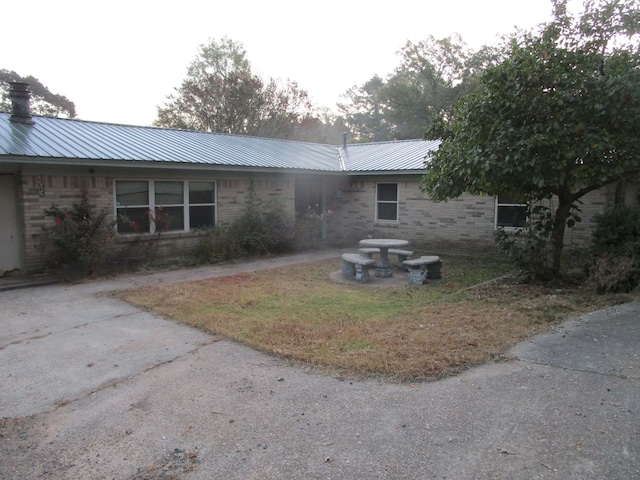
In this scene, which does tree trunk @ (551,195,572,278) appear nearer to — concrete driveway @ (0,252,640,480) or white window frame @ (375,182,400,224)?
concrete driveway @ (0,252,640,480)

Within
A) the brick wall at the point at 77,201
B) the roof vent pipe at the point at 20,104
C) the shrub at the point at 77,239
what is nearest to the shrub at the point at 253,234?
the brick wall at the point at 77,201

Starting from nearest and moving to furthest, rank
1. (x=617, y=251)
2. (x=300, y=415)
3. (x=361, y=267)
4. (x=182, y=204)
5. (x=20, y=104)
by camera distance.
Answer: (x=300, y=415) < (x=617, y=251) < (x=361, y=267) < (x=20, y=104) < (x=182, y=204)

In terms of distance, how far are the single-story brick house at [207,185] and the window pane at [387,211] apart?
33mm

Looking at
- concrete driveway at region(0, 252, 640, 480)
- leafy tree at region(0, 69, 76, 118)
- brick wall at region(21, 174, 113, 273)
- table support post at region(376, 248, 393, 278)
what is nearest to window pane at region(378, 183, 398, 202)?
table support post at region(376, 248, 393, 278)

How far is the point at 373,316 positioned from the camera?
6957mm

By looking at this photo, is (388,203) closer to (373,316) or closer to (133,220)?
(133,220)

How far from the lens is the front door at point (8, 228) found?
973 centimetres

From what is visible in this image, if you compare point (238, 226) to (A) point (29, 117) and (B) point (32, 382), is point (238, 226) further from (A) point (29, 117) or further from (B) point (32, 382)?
(B) point (32, 382)

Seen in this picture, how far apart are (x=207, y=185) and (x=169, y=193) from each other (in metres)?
1.17

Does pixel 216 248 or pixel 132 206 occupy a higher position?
pixel 132 206

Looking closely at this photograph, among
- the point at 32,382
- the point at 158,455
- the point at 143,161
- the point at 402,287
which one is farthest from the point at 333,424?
the point at 143,161

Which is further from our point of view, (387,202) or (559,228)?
(387,202)

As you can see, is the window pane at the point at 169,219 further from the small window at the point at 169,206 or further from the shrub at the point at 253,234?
the shrub at the point at 253,234

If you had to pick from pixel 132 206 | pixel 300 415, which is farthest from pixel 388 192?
pixel 300 415
